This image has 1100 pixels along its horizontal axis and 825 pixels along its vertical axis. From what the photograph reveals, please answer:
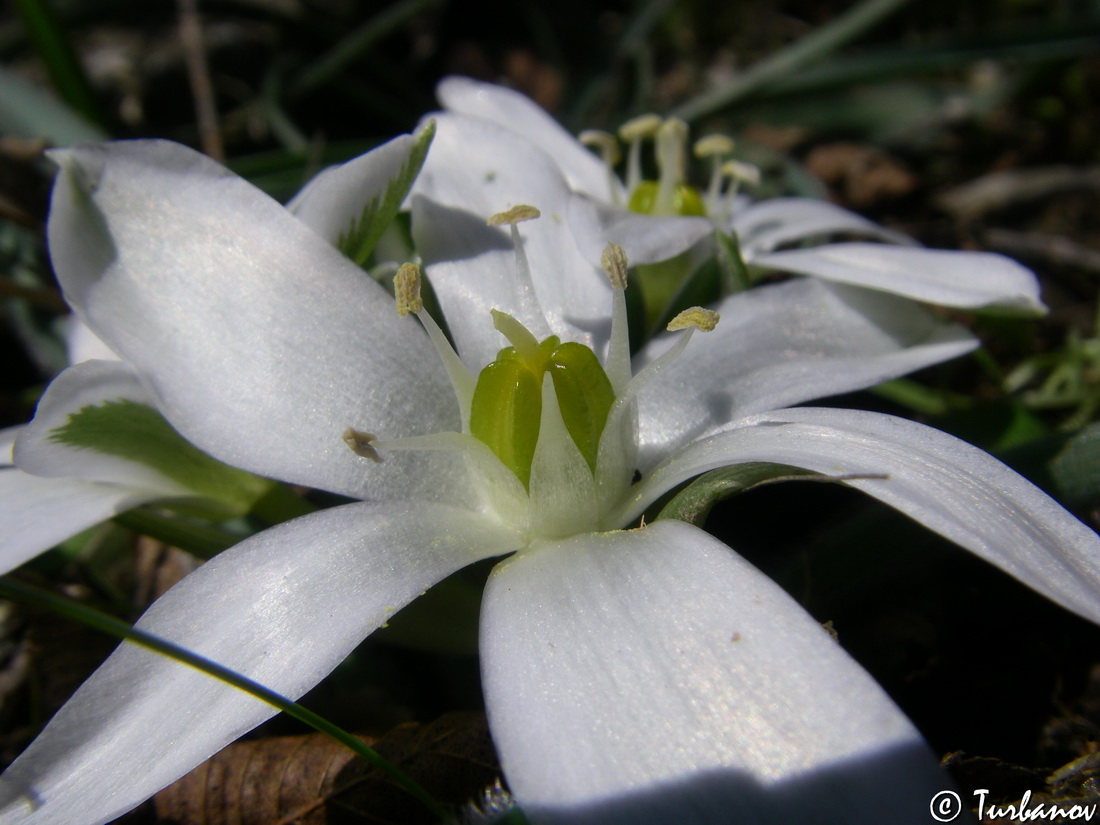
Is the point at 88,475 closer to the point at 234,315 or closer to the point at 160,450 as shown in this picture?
the point at 160,450

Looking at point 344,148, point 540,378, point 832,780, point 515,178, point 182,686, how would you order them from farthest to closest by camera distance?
point 344,148 → point 515,178 → point 540,378 → point 182,686 → point 832,780

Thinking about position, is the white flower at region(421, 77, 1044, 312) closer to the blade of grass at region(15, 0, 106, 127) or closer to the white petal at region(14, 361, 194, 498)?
the white petal at region(14, 361, 194, 498)

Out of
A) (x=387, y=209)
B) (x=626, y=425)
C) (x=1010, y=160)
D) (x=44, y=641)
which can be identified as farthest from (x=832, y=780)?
(x=1010, y=160)

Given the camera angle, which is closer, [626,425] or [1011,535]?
[1011,535]

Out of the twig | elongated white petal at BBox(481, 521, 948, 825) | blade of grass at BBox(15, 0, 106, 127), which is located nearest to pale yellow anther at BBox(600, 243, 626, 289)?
elongated white petal at BBox(481, 521, 948, 825)

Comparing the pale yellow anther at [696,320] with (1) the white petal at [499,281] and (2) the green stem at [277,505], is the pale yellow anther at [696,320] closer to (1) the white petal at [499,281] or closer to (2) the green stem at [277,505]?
(1) the white petal at [499,281]

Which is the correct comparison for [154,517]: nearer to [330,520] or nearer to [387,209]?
[330,520]

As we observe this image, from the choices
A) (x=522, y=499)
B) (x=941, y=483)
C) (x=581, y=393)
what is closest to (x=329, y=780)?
(x=522, y=499)
